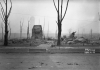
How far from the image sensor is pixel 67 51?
12.0 meters

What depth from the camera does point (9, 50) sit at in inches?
476

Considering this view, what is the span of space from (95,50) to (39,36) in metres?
20.6

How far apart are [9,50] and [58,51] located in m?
4.33

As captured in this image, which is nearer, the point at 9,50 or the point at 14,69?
the point at 14,69

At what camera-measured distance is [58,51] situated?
1195cm

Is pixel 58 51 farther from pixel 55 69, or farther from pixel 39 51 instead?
pixel 55 69

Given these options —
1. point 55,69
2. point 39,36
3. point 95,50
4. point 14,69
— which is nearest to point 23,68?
point 14,69

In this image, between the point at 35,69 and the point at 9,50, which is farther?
the point at 9,50

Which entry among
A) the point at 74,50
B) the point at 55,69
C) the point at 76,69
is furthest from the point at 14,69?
the point at 74,50

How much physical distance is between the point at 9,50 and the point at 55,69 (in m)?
7.22

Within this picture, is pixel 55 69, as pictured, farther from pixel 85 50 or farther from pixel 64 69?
pixel 85 50

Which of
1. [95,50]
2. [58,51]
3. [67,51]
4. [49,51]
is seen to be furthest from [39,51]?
[95,50]

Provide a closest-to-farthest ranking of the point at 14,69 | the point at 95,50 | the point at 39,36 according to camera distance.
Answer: the point at 14,69 < the point at 95,50 < the point at 39,36

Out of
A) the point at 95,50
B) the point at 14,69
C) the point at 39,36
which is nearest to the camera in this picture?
the point at 14,69
